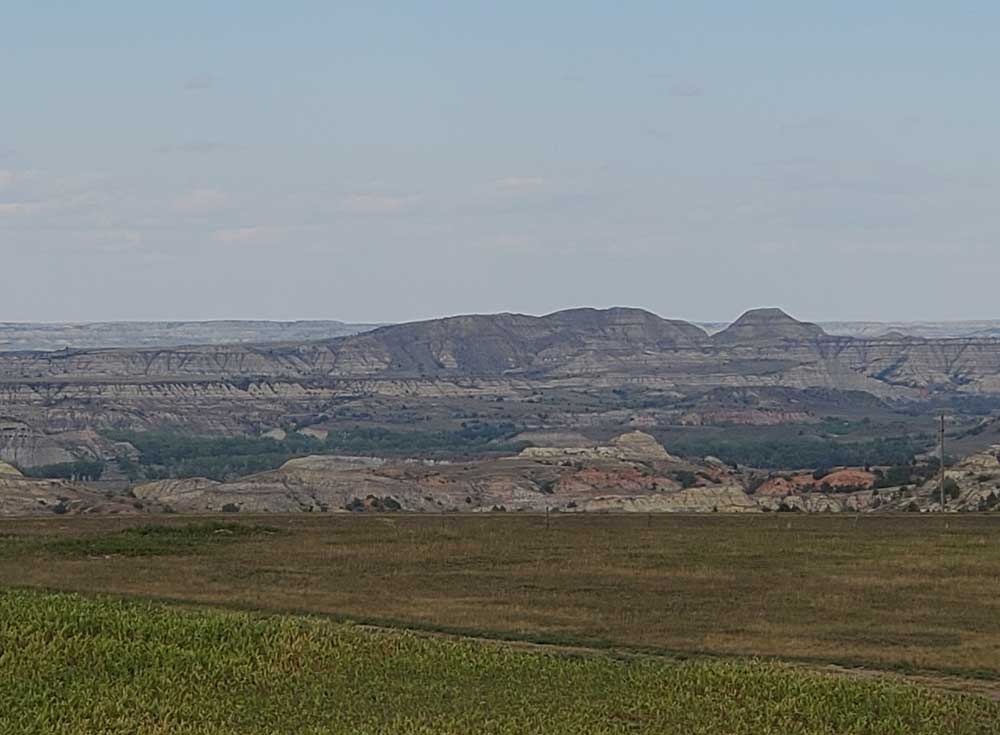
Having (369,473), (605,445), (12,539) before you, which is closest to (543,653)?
(12,539)

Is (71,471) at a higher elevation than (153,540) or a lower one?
lower

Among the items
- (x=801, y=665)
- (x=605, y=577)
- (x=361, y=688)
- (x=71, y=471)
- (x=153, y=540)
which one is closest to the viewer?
(x=361, y=688)

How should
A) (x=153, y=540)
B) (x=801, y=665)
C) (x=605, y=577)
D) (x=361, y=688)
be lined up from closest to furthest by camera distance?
(x=361, y=688)
(x=801, y=665)
(x=605, y=577)
(x=153, y=540)

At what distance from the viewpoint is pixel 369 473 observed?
116 metres

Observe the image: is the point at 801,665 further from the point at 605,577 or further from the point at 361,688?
the point at 605,577

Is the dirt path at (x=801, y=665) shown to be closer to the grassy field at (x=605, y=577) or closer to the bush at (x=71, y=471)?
the grassy field at (x=605, y=577)

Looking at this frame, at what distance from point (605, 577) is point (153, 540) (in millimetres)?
14211

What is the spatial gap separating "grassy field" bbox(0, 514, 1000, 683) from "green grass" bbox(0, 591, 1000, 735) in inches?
164

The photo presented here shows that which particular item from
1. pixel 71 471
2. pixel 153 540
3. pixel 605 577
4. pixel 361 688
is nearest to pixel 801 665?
pixel 361 688

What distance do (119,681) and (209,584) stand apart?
51.4 feet

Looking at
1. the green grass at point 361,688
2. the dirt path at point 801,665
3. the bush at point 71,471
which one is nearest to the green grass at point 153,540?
the dirt path at point 801,665

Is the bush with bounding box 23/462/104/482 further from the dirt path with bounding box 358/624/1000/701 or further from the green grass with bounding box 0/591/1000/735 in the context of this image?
the green grass with bounding box 0/591/1000/735

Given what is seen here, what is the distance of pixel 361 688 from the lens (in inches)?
837

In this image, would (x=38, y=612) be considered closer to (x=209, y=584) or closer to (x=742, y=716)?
(x=742, y=716)
